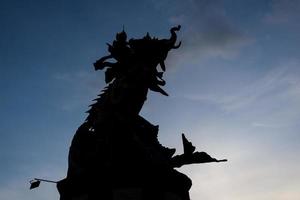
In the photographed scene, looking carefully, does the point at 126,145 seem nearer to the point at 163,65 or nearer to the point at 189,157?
the point at 189,157

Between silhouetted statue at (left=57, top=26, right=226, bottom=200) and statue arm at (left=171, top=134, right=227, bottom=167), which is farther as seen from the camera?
statue arm at (left=171, top=134, right=227, bottom=167)

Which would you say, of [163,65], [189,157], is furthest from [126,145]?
[163,65]

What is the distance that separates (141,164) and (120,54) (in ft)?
11.5

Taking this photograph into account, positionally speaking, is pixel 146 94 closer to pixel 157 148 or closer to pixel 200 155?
pixel 157 148

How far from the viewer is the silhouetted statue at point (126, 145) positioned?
1133 cm

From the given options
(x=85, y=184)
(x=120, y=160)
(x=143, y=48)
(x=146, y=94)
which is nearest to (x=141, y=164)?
(x=120, y=160)

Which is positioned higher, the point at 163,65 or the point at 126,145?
the point at 163,65

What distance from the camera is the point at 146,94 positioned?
13.3m

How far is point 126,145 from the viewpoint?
12.1 meters

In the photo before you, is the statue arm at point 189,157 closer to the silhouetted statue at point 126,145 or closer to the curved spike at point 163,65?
the silhouetted statue at point 126,145

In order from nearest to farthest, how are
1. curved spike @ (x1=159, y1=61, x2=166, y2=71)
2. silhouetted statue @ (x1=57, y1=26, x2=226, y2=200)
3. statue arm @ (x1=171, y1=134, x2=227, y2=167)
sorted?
silhouetted statue @ (x1=57, y1=26, x2=226, y2=200) → statue arm @ (x1=171, y1=134, x2=227, y2=167) → curved spike @ (x1=159, y1=61, x2=166, y2=71)

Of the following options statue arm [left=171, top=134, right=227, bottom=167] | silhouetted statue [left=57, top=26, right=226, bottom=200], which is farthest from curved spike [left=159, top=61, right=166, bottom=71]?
statue arm [left=171, top=134, right=227, bottom=167]

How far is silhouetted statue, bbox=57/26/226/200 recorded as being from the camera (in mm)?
11328

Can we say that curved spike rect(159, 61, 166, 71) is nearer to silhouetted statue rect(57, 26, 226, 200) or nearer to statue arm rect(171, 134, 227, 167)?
silhouetted statue rect(57, 26, 226, 200)
